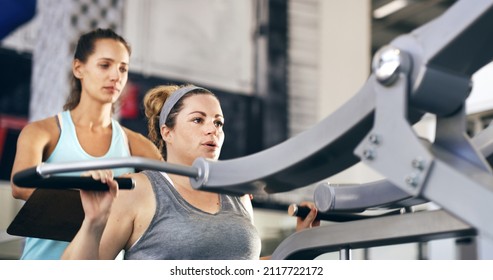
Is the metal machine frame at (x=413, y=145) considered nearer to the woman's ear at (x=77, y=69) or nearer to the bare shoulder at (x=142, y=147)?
the bare shoulder at (x=142, y=147)

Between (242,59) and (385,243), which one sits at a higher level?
(242,59)

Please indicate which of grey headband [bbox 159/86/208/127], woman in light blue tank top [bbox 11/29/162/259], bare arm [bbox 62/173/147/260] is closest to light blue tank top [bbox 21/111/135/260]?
woman in light blue tank top [bbox 11/29/162/259]

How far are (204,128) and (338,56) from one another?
6.41 feet

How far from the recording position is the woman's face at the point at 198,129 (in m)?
1.26

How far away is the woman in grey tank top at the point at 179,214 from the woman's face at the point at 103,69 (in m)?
0.29

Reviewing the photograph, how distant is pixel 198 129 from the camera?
4.16 feet

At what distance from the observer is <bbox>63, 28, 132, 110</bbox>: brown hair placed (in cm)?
159

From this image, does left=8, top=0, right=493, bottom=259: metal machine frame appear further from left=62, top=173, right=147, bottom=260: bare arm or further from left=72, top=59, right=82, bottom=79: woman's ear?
left=72, top=59, right=82, bottom=79: woman's ear

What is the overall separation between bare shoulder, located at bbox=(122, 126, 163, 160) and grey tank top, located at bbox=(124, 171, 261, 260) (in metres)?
0.24

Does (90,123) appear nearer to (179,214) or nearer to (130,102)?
(179,214)

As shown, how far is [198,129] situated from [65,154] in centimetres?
37

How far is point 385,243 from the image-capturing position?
2.68 ft
